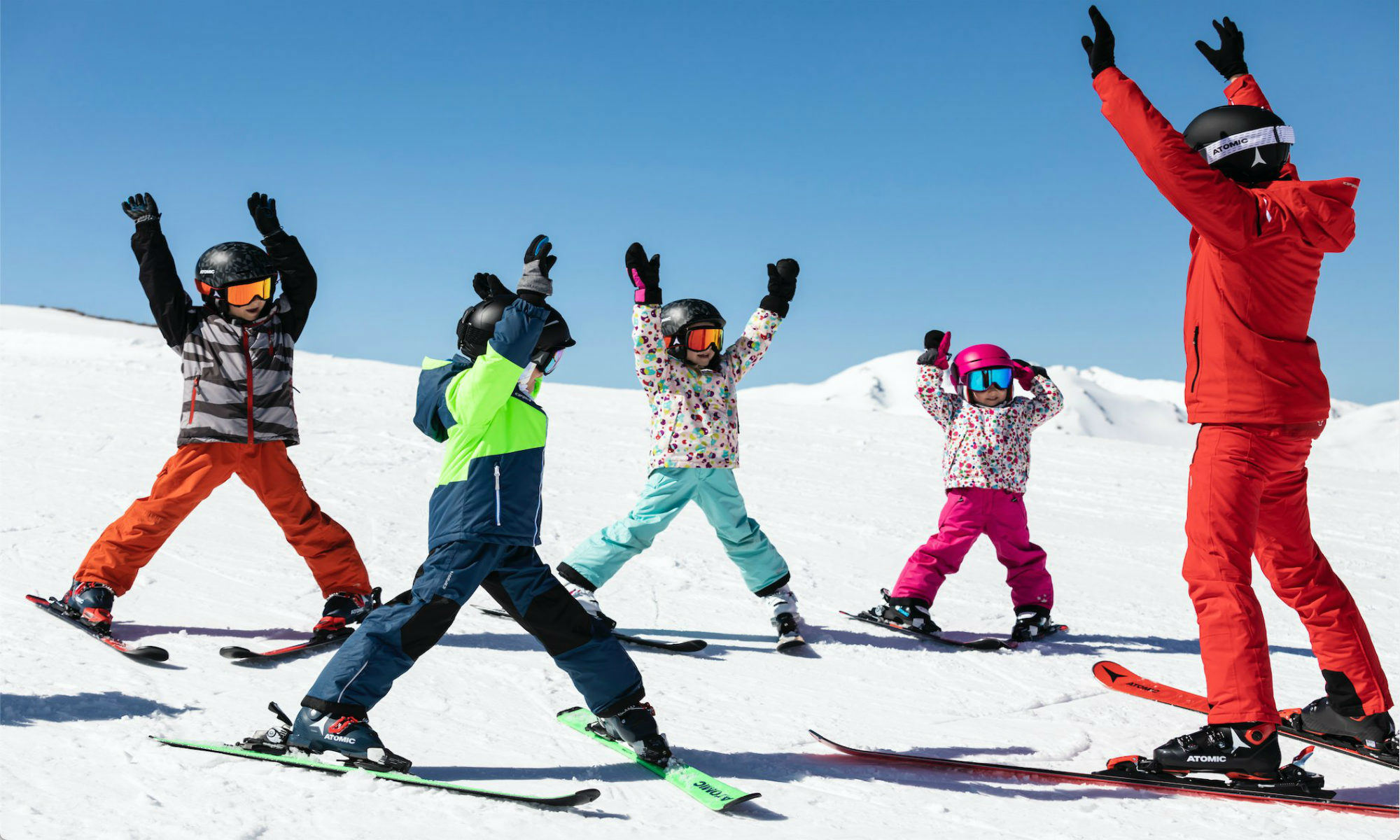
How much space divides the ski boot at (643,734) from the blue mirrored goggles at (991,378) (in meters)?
3.13

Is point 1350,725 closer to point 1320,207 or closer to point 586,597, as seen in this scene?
point 1320,207

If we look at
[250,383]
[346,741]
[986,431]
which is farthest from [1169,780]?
[250,383]

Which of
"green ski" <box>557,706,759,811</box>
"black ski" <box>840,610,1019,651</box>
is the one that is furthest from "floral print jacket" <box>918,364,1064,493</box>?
"green ski" <box>557,706,759,811</box>

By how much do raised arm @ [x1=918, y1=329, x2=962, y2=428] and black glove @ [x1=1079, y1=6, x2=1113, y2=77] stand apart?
264 centimetres

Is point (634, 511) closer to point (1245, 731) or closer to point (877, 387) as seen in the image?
point (1245, 731)

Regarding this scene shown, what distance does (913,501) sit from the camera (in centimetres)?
999

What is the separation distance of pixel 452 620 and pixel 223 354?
2.11m

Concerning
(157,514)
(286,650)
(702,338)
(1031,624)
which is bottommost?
(286,650)

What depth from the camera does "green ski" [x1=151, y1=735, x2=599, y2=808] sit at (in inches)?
123

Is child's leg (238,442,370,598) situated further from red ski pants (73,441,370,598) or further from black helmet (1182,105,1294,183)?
black helmet (1182,105,1294,183)

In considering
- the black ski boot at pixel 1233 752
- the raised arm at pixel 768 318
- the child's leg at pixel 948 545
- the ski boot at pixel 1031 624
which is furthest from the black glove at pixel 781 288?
the black ski boot at pixel 1233 752

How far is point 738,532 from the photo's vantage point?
214 inches

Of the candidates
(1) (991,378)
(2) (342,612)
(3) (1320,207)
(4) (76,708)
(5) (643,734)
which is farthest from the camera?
(1) (991,378)

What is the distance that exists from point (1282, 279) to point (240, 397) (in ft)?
13.9
